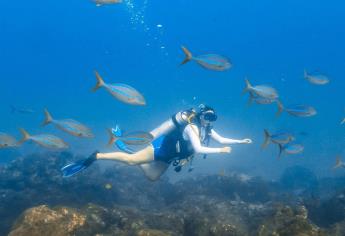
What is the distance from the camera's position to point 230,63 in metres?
8.72

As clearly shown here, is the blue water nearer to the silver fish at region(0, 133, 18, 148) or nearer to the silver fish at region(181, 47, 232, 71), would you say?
the silver fish at region(0, 133, 18, 148)

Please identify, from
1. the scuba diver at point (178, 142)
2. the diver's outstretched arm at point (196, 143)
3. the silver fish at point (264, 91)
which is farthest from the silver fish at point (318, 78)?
the diver's outstretched arm at point (196, 143)

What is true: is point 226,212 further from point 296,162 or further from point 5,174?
point 296,162

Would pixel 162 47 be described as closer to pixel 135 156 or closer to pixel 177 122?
pixel 135 156

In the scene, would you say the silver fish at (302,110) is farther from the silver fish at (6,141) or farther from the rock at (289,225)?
the silver fish at (6,141)

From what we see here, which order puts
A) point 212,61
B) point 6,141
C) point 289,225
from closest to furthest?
point 289,225, point 212,61, point 6,141

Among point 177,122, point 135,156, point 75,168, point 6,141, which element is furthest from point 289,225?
point 6,141

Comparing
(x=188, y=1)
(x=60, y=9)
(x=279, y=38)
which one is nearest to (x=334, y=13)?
(x=279, y=38)

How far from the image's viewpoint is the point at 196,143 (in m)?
8.25

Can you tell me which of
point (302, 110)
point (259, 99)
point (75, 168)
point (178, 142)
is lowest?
point (75, 168)

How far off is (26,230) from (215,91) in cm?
10329

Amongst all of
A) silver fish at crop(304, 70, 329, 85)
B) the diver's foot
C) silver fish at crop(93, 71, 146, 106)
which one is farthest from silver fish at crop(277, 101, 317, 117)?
the diver's foot

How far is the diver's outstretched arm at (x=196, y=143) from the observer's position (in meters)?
8.11

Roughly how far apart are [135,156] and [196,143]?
2208 mm
